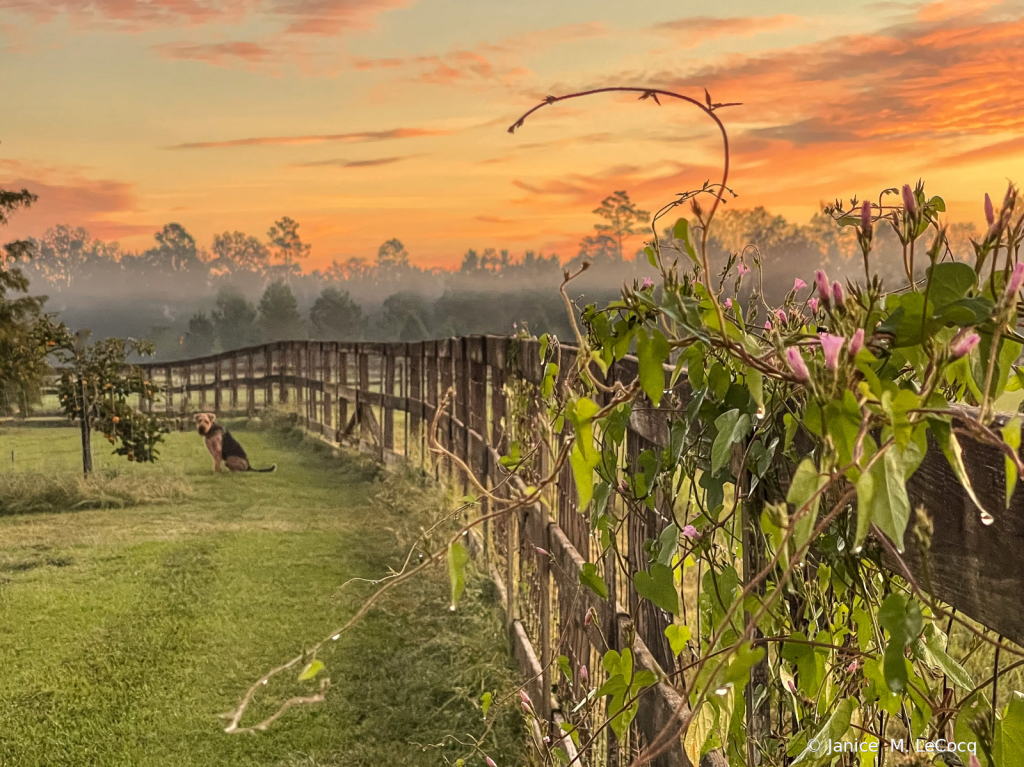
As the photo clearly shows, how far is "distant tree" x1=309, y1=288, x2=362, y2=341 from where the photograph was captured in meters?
55.0

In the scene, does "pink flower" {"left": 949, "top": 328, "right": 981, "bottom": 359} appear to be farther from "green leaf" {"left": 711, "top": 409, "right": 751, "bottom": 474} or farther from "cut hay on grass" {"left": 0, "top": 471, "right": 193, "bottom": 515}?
"cut hay on grass" {"left": 0, "top": 471, "right": 193, "bottom": 515}

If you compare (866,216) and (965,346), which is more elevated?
(866,216)

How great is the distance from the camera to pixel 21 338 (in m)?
11.6

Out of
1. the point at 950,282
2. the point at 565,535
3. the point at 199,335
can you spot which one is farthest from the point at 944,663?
the point at 199,335

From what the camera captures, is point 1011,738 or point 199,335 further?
point 199,335

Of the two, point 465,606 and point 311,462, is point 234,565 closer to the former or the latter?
point 465,606

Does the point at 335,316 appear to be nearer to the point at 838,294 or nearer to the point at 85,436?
the point at 85,436

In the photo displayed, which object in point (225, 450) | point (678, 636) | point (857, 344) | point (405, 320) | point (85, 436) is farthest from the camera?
point (405, 320)

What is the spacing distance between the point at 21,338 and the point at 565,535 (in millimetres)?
10459

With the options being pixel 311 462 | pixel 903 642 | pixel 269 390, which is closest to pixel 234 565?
pixel 311 462

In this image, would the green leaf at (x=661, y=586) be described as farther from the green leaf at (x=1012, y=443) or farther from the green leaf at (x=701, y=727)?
the green leaf at (x=1012, y=443)

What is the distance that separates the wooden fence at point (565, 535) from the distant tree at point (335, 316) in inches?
1635

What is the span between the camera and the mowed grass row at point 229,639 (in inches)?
164

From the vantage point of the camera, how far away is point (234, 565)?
7.18m
